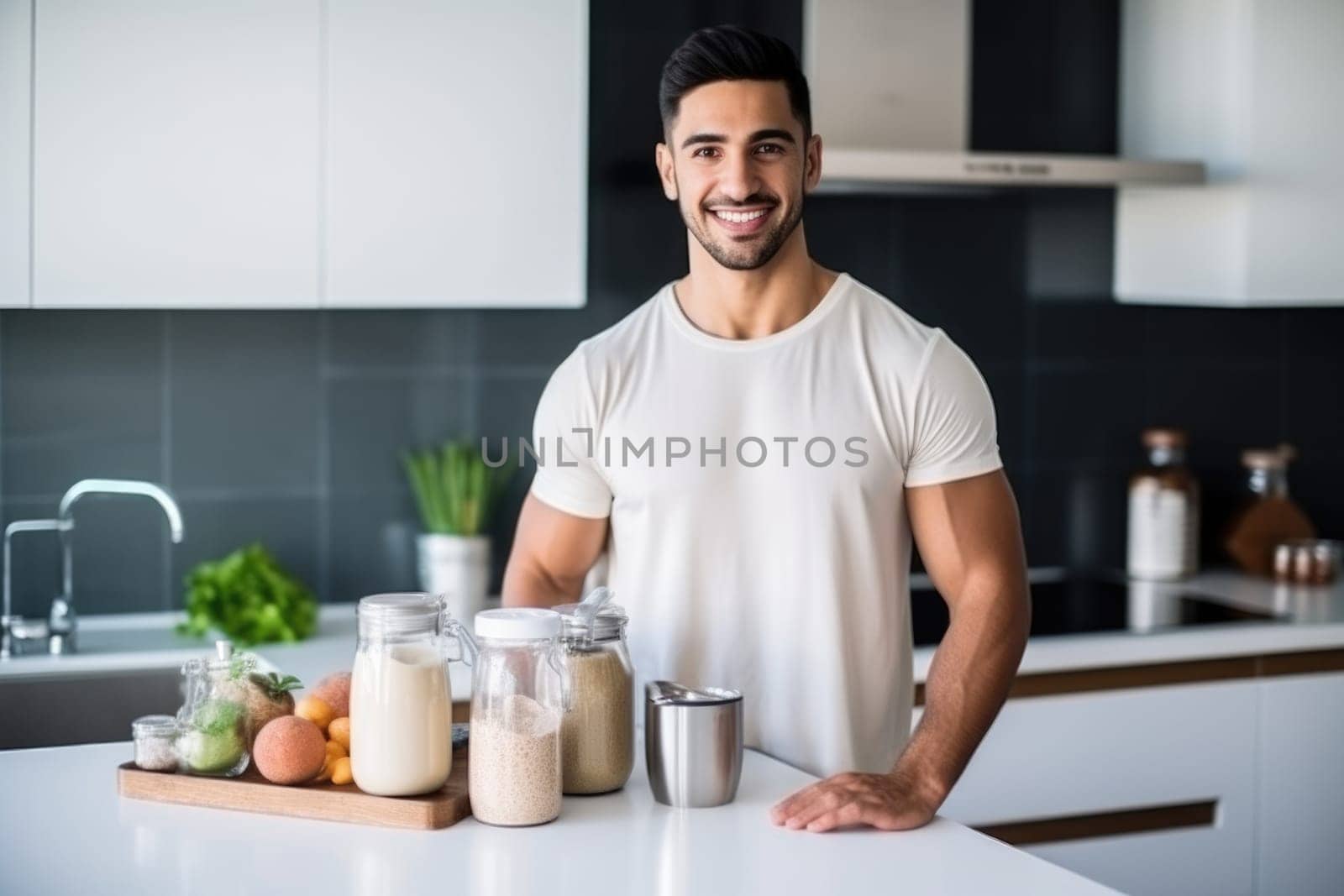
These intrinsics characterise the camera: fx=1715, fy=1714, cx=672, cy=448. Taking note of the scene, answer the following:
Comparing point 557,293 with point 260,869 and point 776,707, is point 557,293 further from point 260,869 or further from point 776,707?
point 260,869

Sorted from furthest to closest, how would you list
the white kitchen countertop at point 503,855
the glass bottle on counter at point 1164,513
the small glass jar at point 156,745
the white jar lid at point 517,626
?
the glass bottle on counter at point 1164,513
the small glass jar at point 156,745
the white jar lid at point 517,626
the white kitchen countertop at point 503,855

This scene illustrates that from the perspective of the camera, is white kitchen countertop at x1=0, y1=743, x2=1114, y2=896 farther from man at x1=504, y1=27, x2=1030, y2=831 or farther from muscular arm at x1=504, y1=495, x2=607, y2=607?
muscular arm at x1=504, y1=495, x2=607, y2=607

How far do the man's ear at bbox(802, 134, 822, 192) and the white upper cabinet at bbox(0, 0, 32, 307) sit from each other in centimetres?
136

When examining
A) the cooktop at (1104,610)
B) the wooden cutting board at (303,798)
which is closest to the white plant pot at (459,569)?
the cooktop at (1104,610)

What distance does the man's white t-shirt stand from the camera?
6.90ft

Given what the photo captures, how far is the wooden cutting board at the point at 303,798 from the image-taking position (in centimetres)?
170

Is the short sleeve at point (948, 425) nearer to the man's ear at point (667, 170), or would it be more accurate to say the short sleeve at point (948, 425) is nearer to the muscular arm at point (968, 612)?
the muscular arm at point (968, 612)

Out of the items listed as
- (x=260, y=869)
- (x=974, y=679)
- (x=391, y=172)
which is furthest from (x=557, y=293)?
(x=260, y=869)

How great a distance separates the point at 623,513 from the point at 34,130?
130 cm

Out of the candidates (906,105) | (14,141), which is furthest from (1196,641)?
(14,141)

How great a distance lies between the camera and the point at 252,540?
328 cm

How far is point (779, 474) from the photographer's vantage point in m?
2.11

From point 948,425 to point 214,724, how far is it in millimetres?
928

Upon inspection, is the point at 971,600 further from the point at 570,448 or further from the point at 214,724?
the point at 214,724
